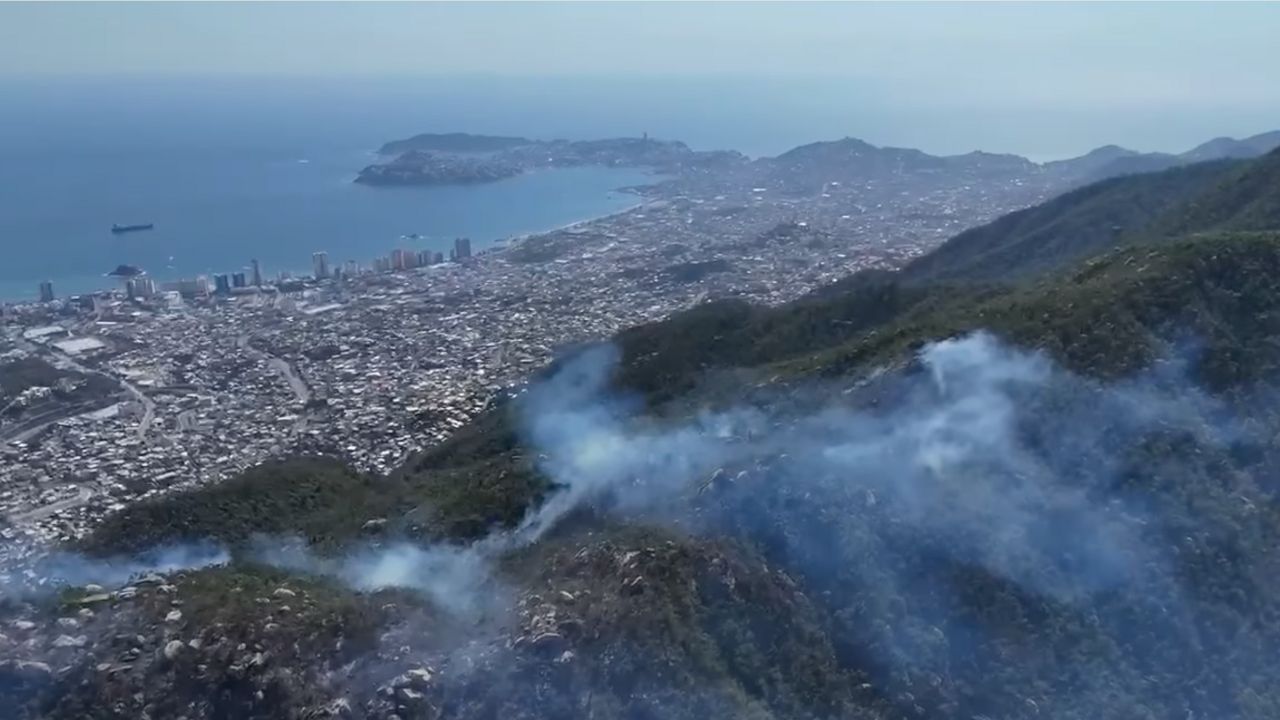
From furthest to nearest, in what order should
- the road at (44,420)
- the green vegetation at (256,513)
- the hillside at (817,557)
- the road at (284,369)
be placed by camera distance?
the road at (284,369)
the road at (44,420)
the green vegetation at (256,513)
the hillside at (817,557)

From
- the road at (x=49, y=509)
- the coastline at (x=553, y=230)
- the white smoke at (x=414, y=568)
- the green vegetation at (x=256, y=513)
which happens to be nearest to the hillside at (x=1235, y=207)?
the white smoke at (x=414, y=568)

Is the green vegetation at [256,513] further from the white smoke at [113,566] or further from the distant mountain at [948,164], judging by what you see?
the distant mountain at [948,164]

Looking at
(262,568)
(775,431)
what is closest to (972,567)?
(775,431)

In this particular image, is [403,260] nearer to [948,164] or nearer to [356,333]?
[356,333]

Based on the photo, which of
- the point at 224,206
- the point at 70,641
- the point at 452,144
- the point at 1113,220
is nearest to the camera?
the point at 70,641

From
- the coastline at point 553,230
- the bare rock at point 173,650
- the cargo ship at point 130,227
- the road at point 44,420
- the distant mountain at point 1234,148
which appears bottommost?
the cargo ship at point 130,227

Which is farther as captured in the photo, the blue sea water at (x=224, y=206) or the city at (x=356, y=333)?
the blue sea water at (x=224, y=206)

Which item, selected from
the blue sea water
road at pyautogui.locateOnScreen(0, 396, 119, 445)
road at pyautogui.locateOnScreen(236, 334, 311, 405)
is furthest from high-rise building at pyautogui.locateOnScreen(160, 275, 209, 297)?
road at pyautogui.locateOnScreen(0, 396, 119, 445)

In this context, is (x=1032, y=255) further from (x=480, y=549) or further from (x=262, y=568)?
(x=262, y=568)

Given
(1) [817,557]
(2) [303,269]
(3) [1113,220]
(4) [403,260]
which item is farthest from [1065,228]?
(2) [303,269]
